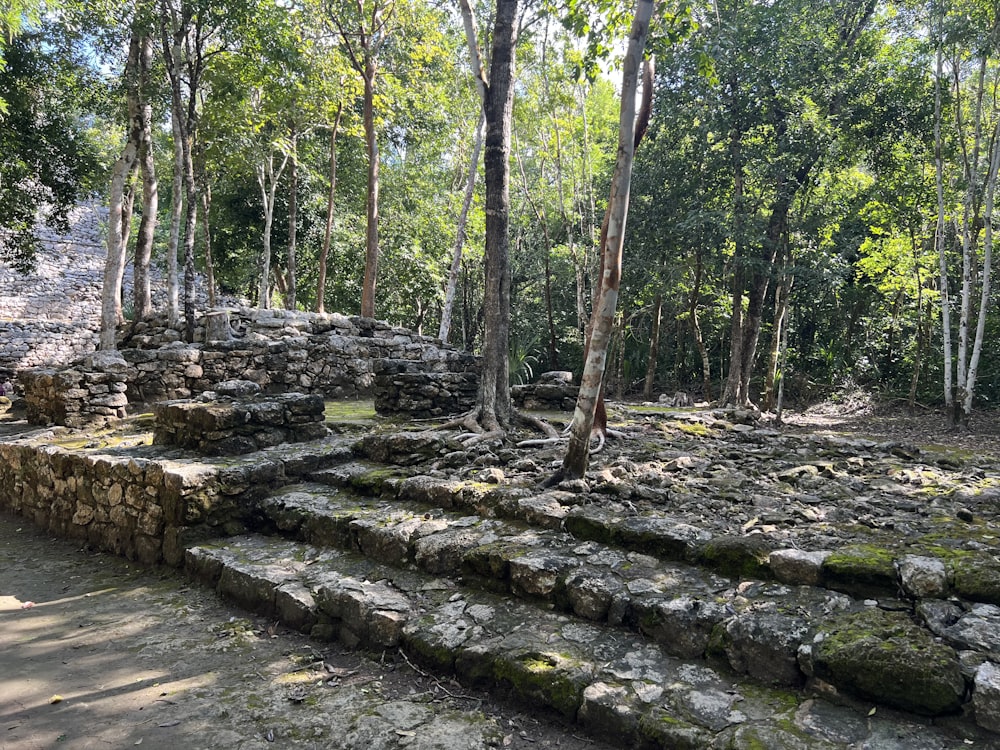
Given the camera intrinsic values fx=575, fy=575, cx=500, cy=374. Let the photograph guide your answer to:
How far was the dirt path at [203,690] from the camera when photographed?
Result: 260 centimetres

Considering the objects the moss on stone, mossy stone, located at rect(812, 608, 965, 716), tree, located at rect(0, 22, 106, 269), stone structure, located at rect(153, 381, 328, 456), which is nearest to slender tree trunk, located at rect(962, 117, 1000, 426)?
→ mossy stone, located at rect(812, 608, 965, 716)

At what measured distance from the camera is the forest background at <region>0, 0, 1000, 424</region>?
32.2 feet

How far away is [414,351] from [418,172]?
10330 millimetres

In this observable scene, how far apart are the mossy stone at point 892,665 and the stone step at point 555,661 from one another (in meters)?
0.08

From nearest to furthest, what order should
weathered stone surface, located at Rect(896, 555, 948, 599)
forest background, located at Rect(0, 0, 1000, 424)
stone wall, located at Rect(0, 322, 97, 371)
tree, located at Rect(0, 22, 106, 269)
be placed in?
weathered stone surface, located at Rect(896, 555, 948, 599), forest background, located at Rect(0, 0, 1000, 424), tree, located at Rect(0, 22, 106, 269), stone wall, located at Rect(0, 322, 97, 371)

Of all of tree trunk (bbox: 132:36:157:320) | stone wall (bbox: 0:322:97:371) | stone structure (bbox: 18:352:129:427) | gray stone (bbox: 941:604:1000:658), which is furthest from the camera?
stone wall (bbox: 0:322:97:371)

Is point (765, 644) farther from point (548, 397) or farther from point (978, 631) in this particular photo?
point (548, 397)

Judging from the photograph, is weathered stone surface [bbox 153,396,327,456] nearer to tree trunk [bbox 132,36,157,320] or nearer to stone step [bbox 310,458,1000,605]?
stone step [bbox 310,458,1000,605]

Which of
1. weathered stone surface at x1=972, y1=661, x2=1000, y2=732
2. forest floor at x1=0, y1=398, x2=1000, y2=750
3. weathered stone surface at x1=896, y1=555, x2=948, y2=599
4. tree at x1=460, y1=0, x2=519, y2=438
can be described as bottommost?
forest floor at x1=0, y1=398, x2=1000, y2=750

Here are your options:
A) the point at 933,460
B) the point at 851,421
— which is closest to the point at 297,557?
the point at 933,460

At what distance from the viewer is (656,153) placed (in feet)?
39.8

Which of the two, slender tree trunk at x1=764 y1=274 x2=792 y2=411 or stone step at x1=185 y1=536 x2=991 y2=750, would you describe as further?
slender tree trunk at x1=764 y1=274 x2=792 y2=411

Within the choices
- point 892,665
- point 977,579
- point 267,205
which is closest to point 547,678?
point 892,665

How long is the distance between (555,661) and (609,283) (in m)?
2.84
